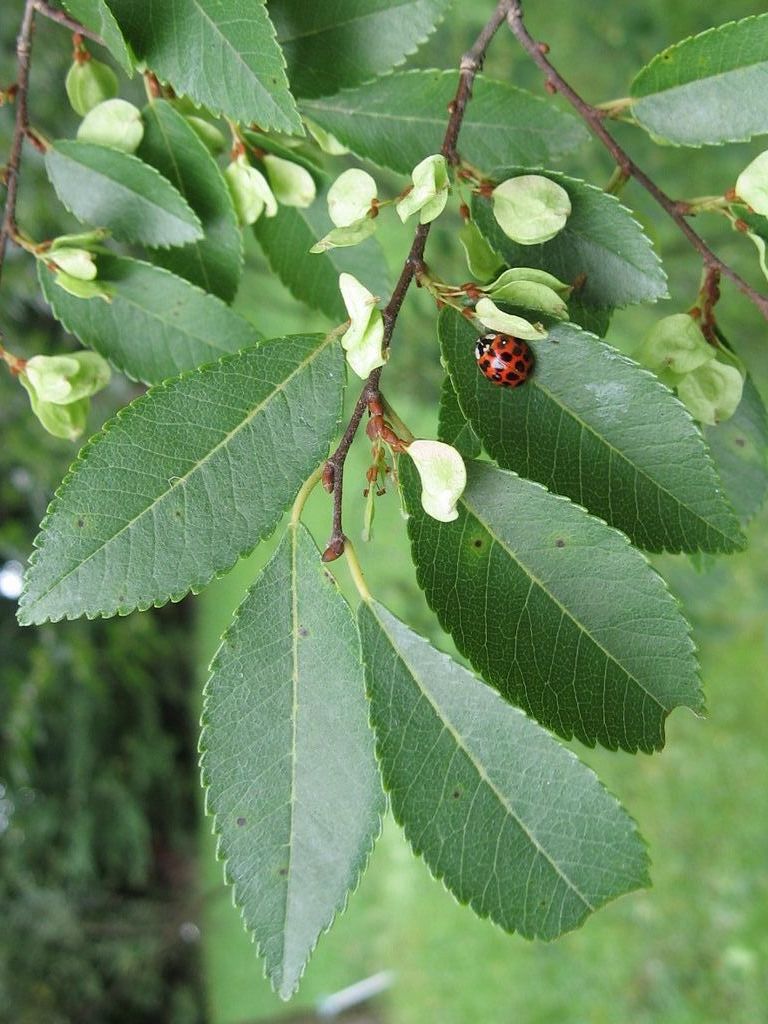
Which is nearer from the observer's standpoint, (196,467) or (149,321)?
(196,467)

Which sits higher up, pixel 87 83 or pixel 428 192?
pixel 428 192

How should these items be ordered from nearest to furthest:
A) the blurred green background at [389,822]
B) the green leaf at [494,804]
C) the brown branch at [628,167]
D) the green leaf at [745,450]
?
the green leaf at [494,804]
the brown branch at [628,167]
the green leaf at [745,450]
the blurred green background at [389,822]

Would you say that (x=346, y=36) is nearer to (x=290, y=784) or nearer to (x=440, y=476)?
(x=440, y=476)

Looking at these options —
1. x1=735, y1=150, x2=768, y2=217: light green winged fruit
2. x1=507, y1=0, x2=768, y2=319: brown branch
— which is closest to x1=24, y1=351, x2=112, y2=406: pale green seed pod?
x1=507, y1=0, x2=768, y2=319: brown branch

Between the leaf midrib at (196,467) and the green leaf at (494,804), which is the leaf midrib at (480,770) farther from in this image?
the leaf midrib at (196,467)

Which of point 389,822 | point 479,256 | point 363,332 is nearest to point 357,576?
point 363,332

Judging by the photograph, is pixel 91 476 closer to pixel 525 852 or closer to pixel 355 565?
pixel 355 565

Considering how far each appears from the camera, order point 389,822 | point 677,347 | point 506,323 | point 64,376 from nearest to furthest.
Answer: point 506,323 < point 677,347 < point 64,376 < point 389,822

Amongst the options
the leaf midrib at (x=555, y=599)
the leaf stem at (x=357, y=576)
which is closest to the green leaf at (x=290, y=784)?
the leaf stem at (x=357, y=576)
